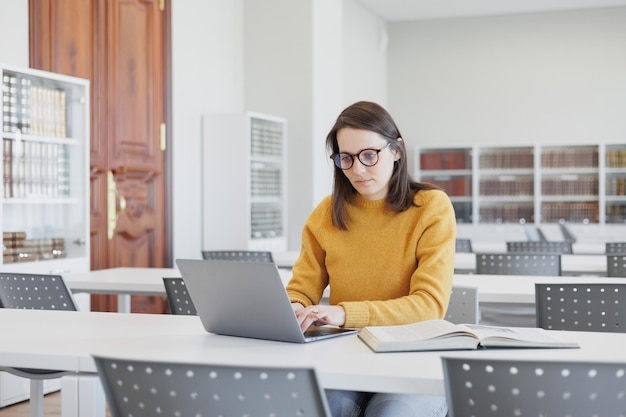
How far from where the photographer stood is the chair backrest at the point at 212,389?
141cm

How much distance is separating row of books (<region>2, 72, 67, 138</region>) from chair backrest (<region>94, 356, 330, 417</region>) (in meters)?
3.20

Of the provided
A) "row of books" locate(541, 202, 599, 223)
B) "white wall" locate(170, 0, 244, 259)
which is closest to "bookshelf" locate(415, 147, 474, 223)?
"row of books" locate(541, 202, 599, 223)

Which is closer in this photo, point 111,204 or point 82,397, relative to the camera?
point 82,397

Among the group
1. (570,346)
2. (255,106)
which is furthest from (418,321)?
(255,106)

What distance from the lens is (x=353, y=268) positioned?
8.17ft

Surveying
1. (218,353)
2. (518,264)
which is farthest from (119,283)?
(218,353)

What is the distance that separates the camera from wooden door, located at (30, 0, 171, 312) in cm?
530

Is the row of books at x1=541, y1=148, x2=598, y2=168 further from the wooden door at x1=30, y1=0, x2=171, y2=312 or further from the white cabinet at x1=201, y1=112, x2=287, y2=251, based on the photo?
the wooden door at x1=30, y1=0, x2=171, y2=312

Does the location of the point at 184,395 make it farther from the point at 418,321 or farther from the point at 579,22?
the point at 579,22

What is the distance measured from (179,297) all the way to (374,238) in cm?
104

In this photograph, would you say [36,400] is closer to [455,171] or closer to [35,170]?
[35,170]

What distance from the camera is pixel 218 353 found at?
1.96 metres

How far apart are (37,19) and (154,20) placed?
1435 mm

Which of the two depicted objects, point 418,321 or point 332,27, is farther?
point 332,27
